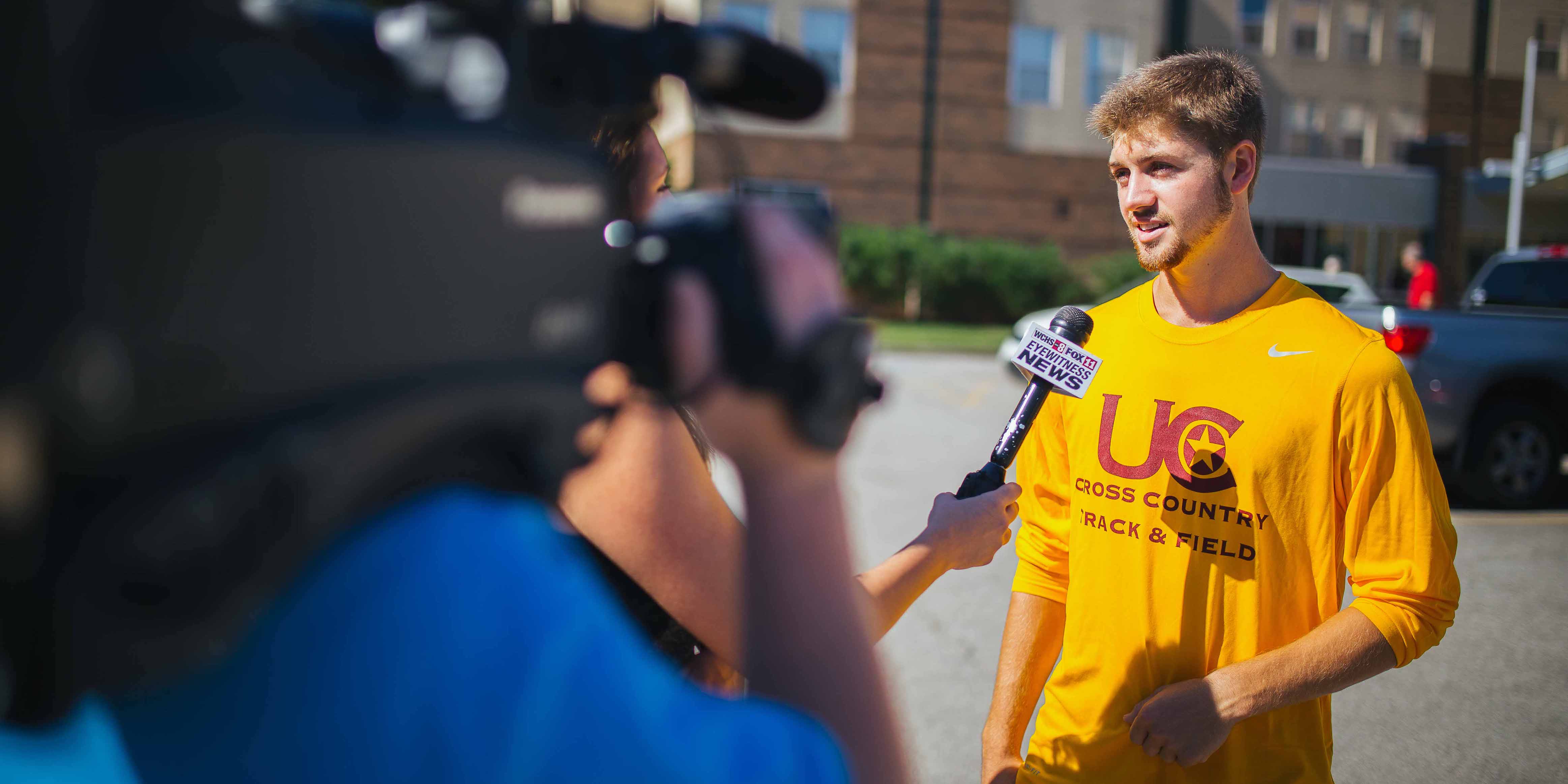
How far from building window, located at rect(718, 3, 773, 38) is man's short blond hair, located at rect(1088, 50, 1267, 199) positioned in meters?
0.73

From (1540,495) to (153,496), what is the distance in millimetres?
8970

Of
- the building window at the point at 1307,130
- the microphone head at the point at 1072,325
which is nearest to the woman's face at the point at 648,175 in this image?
the microphone head at the point at 1072,325

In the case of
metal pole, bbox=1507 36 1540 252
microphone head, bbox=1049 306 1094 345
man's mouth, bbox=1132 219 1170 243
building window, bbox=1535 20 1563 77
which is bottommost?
microphone head, bbox=1049 306 1094 345

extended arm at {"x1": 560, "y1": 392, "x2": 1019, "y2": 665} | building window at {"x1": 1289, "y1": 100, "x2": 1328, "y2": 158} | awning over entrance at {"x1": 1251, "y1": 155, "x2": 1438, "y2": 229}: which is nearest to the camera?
extended arm at {"x1": 560, "y1": 392, "x2": 1019, "y2": 665}

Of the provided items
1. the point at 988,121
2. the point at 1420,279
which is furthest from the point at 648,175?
the point at 988,121

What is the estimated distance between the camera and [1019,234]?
88.4 ft

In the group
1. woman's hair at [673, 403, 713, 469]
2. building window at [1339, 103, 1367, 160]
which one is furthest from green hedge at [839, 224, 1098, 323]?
woman's hair at [673, 403, 713, 469]

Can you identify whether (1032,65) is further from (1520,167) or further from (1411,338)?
(1411,338)

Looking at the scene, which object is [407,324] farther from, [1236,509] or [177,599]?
[1236,509]

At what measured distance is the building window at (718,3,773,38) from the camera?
0.72m

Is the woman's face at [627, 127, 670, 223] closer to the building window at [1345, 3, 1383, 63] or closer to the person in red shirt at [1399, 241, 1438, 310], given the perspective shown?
the person in red shirt at [1399, 241, 1438, 310]

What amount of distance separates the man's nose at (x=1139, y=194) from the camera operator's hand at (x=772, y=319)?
1.22m

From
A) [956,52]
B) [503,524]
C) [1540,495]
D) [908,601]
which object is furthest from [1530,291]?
[956,52]

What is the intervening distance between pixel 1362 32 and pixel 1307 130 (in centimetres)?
292
